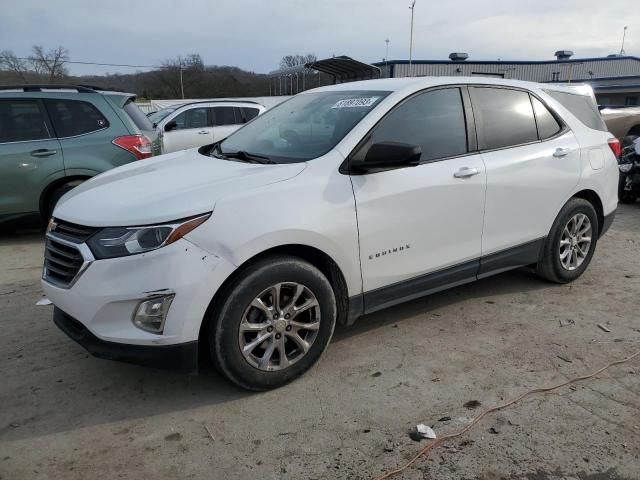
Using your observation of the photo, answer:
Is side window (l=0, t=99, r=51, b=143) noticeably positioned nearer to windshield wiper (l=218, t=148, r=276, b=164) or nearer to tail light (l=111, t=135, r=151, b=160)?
tail light (l=111, t=135, r=151, b=160)

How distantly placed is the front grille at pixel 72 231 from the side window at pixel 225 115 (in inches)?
339

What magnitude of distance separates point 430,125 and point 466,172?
1.37 ft

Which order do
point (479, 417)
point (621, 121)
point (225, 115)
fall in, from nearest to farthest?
1. point (479, 417)
2. point (225, 115)
3. point (621, 121)

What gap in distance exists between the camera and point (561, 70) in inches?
1496

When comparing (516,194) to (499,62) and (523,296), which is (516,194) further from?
(499,62)

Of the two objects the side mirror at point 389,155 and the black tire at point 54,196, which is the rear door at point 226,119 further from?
the side mirror at point 389,155

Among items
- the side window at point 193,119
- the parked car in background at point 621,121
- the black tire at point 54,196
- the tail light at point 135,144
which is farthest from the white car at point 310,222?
the parked car in background at point 621,121

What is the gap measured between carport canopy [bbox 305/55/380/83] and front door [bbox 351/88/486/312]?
14.4m

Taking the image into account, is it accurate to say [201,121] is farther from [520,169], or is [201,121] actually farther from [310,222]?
[310,222]

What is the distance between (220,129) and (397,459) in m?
9.71

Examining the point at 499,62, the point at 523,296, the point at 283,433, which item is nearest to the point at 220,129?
the point at 523,296

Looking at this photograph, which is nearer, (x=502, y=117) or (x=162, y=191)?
(x=162, y=191)

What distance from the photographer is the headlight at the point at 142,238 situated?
2578mm

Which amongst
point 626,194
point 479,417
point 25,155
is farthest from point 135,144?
point 626,194
